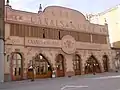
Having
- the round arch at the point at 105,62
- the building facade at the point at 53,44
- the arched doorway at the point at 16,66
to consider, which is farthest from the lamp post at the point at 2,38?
the round arch at the point at 105,62

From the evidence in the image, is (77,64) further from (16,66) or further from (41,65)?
(16,66)

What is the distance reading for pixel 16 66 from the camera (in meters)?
28.2

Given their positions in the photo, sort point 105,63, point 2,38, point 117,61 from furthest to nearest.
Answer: point 117,61 → point 105,63 → point 2,38

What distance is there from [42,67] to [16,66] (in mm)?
3996

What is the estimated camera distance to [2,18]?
1025 inches

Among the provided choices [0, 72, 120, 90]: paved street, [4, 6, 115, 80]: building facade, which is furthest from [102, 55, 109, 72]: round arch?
[0, 72, 120, 90]: paved street

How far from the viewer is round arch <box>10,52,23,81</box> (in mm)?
27625

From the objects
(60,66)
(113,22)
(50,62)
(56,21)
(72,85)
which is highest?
(113,22)

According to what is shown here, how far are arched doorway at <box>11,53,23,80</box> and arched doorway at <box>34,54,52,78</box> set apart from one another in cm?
229

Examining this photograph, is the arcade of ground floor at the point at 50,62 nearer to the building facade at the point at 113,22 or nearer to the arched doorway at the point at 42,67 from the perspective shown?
the arched doorway at the point at 42,67

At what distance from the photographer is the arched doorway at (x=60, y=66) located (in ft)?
105

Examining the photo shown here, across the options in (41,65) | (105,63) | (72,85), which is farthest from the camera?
(105,63)

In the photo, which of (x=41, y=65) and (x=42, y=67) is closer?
(x=41, y=65)

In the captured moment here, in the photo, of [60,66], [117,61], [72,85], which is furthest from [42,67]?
→ [117,61]
